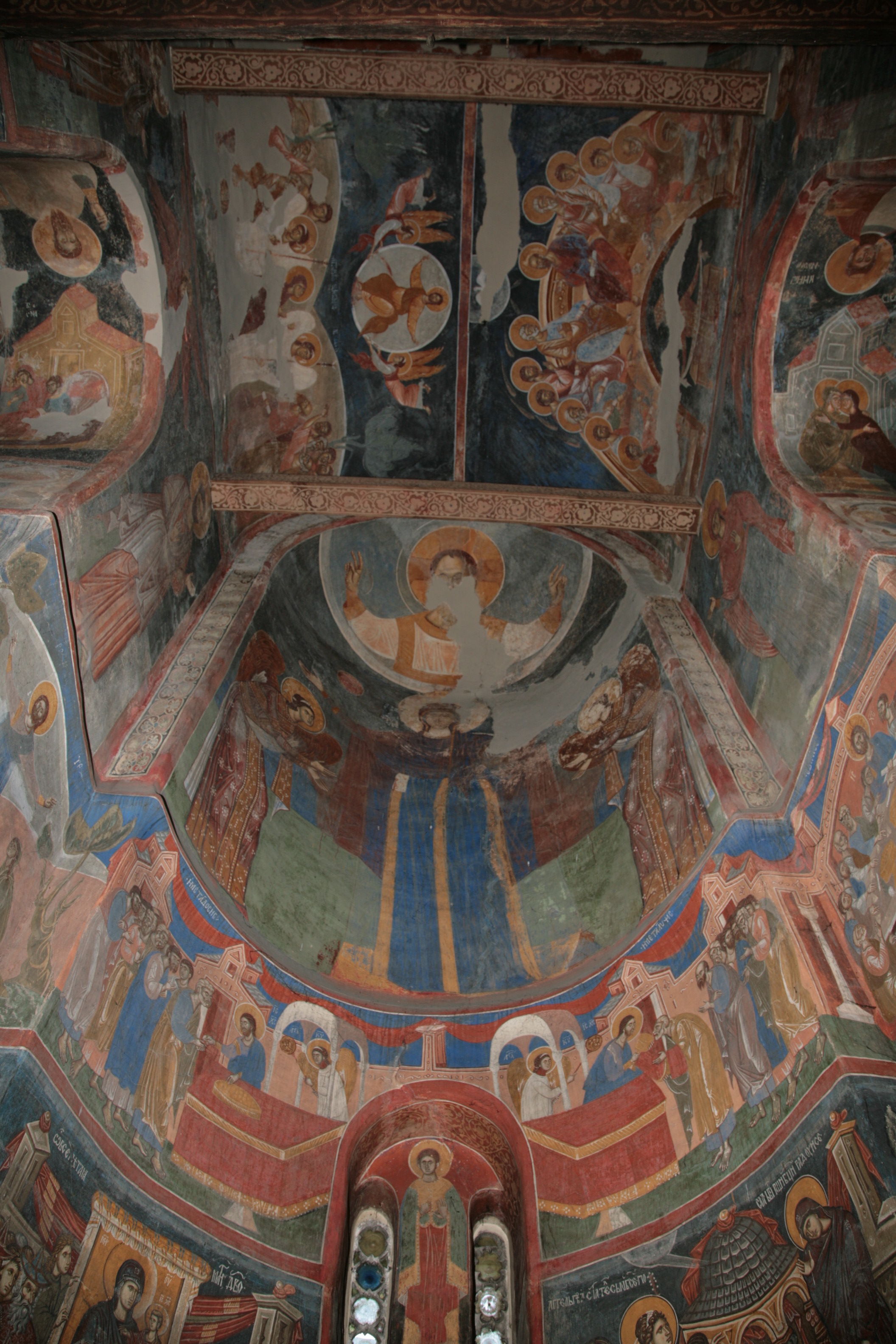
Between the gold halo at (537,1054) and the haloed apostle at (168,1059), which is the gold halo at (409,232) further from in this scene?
the gold halo at (537,1054)

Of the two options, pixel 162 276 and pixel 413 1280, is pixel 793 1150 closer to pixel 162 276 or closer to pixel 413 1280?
pixel 413 1280

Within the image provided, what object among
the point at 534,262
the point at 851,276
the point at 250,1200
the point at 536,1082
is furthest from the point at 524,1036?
the point at 534,262

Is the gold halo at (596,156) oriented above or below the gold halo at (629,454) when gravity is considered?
above

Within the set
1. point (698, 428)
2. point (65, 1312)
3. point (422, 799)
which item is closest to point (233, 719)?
point (422, 799)

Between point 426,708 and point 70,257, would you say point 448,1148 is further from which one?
point 70,257

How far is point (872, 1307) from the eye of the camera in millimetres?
5145

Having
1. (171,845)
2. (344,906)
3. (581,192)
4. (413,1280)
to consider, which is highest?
(581,192)

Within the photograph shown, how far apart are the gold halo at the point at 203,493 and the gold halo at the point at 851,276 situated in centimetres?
628

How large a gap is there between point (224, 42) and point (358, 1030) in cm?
881

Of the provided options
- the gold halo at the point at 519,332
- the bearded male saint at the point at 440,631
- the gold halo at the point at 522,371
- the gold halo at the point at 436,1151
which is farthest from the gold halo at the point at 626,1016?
the gold halo at the point at 519,332

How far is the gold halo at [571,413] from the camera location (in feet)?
34.4

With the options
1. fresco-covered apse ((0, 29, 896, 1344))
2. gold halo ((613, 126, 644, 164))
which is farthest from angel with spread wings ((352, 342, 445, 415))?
gold halo ((613, 126, 644, 164))

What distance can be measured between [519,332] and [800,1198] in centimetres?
848

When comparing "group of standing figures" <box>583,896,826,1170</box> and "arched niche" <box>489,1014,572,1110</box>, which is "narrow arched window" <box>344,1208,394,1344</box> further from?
"group of standing figures" <box>583,896,826,1170</box>
